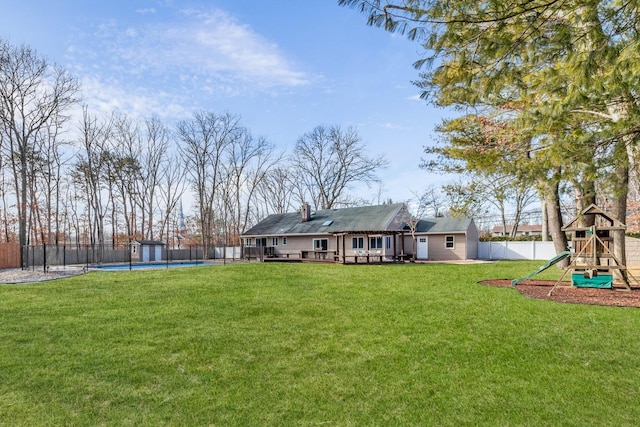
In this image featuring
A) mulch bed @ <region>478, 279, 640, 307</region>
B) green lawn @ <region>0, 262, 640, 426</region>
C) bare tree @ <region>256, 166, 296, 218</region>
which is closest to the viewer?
green lawn @ <region>0, 262, 640, 426</region>

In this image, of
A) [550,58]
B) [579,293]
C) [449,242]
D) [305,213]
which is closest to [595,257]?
[579,293]

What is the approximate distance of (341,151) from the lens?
116 feet

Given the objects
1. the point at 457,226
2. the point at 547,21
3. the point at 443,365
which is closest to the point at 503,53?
the point at 547,21

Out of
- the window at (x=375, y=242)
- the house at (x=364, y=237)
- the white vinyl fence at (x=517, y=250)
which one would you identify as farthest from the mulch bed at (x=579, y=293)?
the white vinyl fence at (x=517, y=250)

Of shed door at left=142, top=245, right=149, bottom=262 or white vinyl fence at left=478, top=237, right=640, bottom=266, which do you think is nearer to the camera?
white vinyl fence at left=478, top=237, right=640, bottom=266

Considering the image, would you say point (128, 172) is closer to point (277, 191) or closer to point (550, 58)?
point (277, 191)

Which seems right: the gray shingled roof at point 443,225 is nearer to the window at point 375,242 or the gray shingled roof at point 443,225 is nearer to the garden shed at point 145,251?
the window at point 375,242

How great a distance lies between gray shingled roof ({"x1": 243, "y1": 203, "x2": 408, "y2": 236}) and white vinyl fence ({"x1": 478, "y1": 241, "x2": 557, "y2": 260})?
19.7 feet

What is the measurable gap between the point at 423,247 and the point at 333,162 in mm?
13410

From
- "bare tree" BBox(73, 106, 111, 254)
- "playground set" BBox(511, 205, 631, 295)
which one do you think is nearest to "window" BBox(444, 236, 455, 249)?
"playground set" BBox(511, 205, 631, 295)

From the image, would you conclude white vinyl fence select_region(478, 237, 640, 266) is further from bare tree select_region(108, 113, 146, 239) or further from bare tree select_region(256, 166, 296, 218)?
bare tree select_region(108, 113, 146, 239)

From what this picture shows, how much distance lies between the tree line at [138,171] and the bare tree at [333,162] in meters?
0.09

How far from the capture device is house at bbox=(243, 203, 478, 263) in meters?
23.6

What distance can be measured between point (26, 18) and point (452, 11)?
1386 cm
